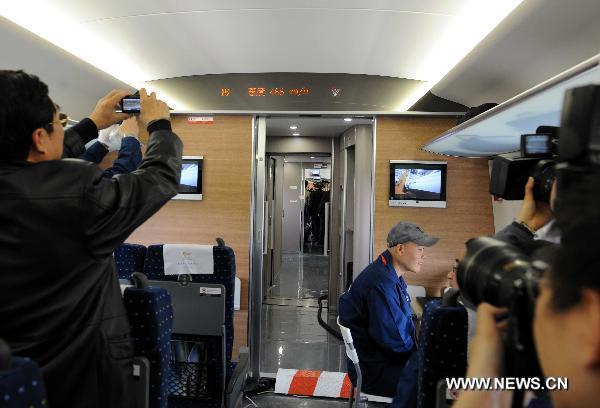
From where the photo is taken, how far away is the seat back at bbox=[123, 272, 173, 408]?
5.91 feet

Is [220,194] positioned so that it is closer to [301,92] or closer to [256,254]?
[256,254]

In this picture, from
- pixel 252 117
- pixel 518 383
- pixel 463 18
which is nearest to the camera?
pixel 518 383

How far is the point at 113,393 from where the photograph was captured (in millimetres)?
1393

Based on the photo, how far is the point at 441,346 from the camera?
1.60 metres

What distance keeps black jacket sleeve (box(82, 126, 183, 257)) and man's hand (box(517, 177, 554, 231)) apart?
1155 mm

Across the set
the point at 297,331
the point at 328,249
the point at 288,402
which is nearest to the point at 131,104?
the point at 288,402

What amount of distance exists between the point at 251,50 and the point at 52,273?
318cm

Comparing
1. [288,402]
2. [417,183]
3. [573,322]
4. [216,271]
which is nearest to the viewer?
[573,322]

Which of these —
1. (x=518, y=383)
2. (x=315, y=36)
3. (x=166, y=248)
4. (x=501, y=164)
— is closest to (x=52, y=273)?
(x=518, y=383)

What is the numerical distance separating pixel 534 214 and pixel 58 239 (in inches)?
57.8

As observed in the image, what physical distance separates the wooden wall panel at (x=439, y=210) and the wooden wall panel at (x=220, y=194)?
4.81 ft

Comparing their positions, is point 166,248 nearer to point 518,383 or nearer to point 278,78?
point 278,78

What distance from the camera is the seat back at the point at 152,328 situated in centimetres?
180

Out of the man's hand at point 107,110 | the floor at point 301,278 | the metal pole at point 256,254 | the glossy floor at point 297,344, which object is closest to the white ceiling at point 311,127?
the metal pole at point 256,254
